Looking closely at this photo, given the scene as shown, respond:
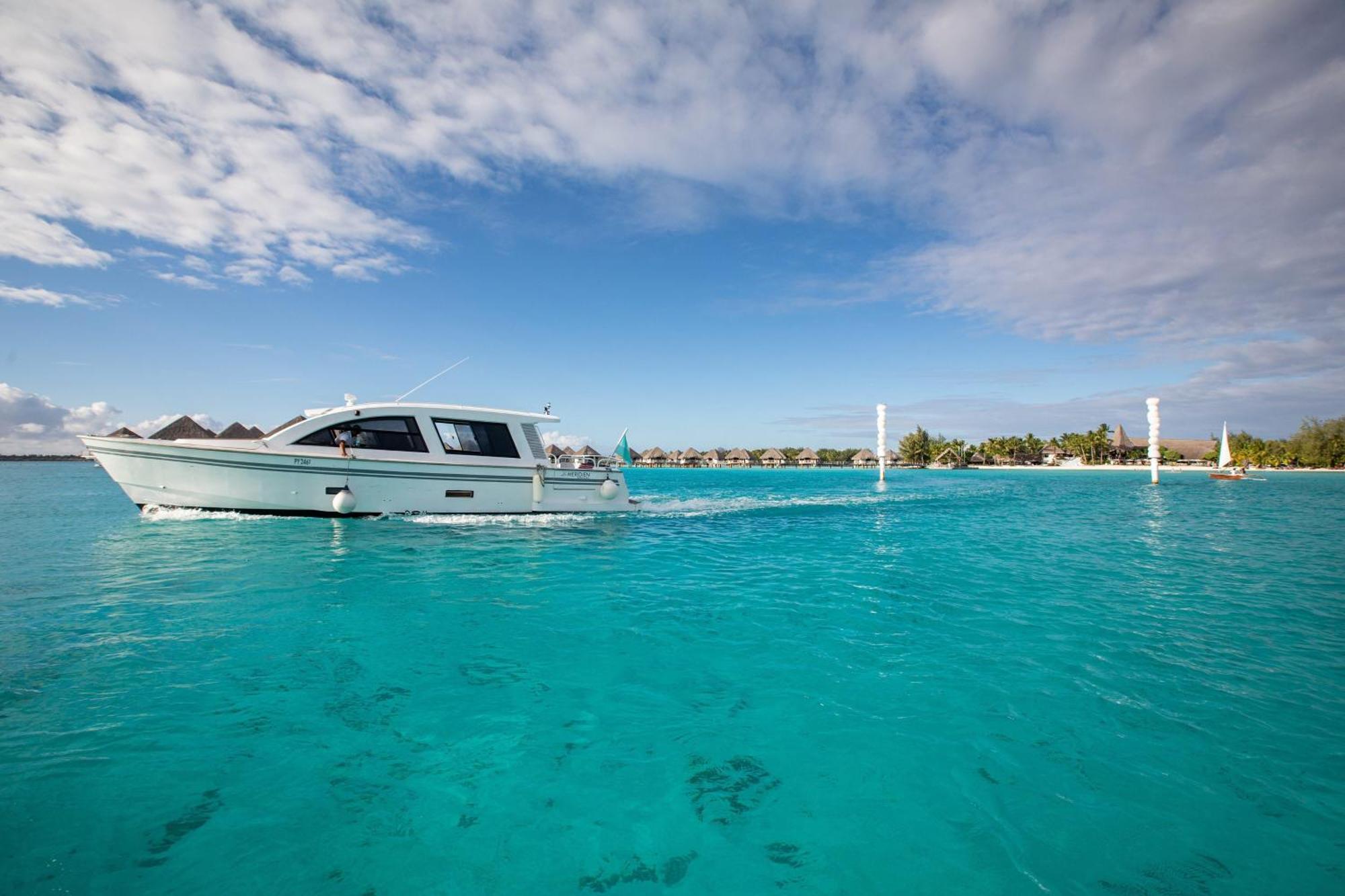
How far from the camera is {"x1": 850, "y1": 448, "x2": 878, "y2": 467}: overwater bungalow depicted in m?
142

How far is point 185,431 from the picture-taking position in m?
26.0

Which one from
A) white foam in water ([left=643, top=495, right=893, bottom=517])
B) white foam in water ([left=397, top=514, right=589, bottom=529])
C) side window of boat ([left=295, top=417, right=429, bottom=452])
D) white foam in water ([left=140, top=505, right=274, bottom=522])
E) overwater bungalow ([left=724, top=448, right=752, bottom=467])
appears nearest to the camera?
white foam in water ([left=140, top=505, right=274, bottom=522])

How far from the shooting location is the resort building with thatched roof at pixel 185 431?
25.2m

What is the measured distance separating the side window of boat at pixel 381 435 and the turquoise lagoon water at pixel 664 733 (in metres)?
6.47

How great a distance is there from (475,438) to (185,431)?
18491mm

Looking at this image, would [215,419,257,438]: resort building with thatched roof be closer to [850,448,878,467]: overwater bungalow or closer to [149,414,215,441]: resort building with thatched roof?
[149,414,215,441]: resort building with thatched roof

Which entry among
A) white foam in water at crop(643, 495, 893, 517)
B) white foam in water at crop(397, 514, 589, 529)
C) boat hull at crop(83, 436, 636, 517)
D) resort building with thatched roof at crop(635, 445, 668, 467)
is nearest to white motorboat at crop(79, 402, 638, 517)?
boat hull at crop(83, 436, 636, 517)

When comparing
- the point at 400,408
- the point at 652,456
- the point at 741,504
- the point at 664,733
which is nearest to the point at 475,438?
the point at 400,408

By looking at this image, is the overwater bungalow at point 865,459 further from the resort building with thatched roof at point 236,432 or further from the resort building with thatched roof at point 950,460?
the resort building with thatched roof at point 236,432

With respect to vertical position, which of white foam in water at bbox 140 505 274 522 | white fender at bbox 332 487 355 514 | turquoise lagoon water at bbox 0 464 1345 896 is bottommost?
turquoise lagoon water at bbox 0 464 1345 896

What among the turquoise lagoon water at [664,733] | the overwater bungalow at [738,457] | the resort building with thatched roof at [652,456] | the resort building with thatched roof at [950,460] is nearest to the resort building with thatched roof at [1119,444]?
the resort building with thatched roof at [950,460]

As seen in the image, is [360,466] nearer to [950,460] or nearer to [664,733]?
[664,733]

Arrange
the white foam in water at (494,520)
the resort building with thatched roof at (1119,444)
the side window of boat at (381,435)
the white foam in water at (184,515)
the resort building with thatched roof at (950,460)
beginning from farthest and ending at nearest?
the resort building with thatched roof at (950,460) < the resort building with thatched roof at (1119,444) < the white foam in water at (494,520) < the side window of boat at (381,435) < the white foam in water at (184,515)

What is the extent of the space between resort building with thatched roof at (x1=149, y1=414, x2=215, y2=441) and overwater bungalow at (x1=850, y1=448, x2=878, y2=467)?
136 m
